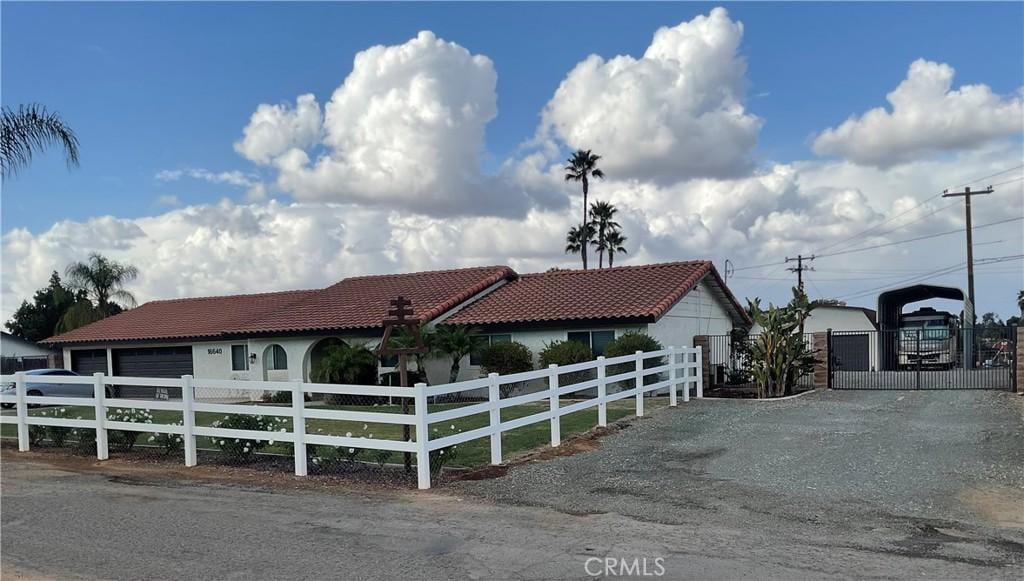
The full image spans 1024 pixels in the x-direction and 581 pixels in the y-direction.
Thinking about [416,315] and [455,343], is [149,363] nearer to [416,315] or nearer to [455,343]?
[416,315]

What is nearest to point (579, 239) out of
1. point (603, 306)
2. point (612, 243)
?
point (612, 243)

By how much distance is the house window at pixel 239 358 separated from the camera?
28792 millimetres

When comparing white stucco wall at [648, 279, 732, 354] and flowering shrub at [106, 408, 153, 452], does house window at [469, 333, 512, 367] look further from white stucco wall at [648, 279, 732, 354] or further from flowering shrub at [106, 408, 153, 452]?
flowering shrub at [106, 408, 153, 452]

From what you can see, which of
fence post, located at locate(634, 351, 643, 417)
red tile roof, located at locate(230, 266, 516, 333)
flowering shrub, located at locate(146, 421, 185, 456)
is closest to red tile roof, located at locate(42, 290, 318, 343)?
red tile roof, located at locate(230, 266, 516, 333)

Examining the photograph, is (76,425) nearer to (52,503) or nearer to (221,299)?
(52,503)

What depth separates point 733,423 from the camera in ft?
46.5

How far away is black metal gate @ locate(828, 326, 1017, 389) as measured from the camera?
21.6 meters

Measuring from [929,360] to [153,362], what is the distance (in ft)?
97.6

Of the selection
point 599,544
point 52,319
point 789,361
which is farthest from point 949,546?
point 52,319

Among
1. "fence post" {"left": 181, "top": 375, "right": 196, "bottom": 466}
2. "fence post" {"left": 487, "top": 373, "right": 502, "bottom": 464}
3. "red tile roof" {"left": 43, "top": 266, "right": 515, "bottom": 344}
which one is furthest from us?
"red tile roof" {"left": 43, "top": 266, "right": 515, "bottom": 344}

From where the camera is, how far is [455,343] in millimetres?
22516

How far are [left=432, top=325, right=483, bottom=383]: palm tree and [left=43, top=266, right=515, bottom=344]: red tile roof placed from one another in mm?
2159

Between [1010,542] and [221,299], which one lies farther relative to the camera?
[221,299]

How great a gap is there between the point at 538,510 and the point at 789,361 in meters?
13.1
